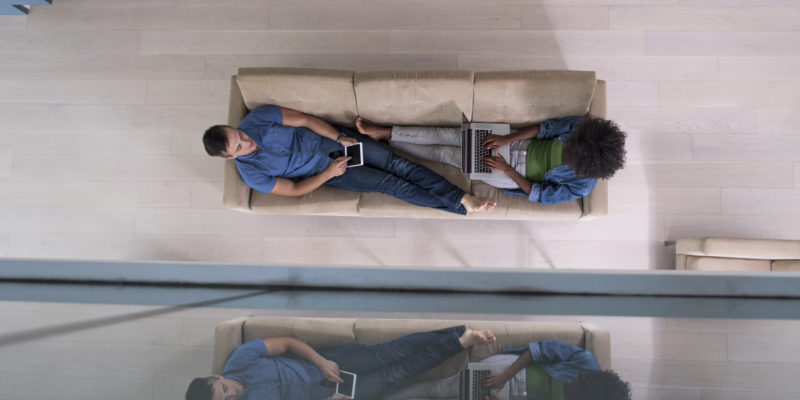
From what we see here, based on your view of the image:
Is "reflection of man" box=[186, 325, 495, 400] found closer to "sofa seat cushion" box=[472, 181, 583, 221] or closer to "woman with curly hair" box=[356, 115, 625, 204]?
Result: "woman with curly hair" box=[356, 115, 625, 204]

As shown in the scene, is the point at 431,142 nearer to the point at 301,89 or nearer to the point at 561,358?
the point at 301,89

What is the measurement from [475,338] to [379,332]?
9.9 inches

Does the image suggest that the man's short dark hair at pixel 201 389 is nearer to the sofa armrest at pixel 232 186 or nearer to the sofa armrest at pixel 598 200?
the sofa armrest at pixel 232 186

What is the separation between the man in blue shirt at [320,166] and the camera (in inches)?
93.5

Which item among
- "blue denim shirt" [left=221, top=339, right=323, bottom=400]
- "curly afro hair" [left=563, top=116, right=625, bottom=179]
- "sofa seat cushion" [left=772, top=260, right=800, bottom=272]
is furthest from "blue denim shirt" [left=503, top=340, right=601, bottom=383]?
"sofa seat cushion" [left=772, top=260, right=800, bottom=272]

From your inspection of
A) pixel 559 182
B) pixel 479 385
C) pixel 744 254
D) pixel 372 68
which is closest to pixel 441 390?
pixel 479 385

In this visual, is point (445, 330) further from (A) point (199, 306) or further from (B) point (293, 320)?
(A) point (199, 306)

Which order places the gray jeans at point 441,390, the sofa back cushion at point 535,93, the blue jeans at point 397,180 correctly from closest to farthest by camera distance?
the gray jeans at point 441,390 → the sofa back cushion at point 535,93 → the blue jeans at point 397,180

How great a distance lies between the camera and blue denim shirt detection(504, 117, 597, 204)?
88.6 inches

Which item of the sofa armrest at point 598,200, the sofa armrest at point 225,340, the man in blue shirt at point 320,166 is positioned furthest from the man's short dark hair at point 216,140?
the sofa armrest at point 598,200

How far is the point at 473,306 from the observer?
1169 mm

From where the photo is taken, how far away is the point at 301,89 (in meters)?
2.37

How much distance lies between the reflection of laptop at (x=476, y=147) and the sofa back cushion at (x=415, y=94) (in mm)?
89

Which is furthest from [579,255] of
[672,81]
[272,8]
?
[272,8]
